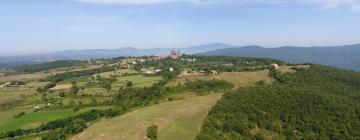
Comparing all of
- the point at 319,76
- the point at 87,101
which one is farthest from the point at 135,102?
the point at 319,76

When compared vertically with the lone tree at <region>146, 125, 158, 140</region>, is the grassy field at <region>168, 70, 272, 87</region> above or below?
above

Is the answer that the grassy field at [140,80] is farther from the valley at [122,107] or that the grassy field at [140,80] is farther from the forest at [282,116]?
the forest at [282,116]

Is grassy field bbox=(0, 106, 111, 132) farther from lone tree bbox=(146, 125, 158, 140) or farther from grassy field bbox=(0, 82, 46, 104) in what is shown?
lone tree bbox=(146, 125, 158, 140)

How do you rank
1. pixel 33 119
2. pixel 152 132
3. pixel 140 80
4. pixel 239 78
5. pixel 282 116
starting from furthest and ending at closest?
pixel 140 80, pixel 239 78, pixel 33 119, pixel 282 116, pixel 152 132

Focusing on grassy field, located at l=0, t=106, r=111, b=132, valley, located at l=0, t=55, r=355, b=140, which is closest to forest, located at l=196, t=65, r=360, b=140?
valley, located at l=0, t=55, r=355, b=140

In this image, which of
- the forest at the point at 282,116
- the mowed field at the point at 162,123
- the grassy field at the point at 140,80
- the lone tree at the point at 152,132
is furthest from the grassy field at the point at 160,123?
the grassy field at the point at 140,80

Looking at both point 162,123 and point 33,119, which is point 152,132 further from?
point 33,119

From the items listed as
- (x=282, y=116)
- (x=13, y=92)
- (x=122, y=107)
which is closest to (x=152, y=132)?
(x=282, y=116)
